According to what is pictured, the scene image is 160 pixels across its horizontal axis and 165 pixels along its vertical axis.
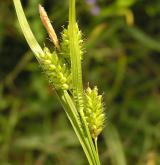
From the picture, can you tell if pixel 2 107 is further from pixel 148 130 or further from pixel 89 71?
pixel 148 130

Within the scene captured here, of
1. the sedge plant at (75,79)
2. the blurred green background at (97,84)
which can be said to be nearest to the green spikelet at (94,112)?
the sedge plant at (75,79)

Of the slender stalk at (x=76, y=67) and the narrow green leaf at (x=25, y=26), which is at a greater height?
the narrow green leaf at (x=25, y=26)

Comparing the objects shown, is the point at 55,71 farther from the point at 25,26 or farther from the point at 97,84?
the point at 97,84

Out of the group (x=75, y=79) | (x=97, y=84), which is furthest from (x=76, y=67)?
(x=97, y=84)

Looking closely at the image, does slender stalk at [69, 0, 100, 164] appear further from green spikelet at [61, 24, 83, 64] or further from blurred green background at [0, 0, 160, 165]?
blurred green background at [0, 0, 160, 165]

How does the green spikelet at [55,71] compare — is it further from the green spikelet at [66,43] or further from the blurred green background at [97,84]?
the blurred green background at [97,84]
